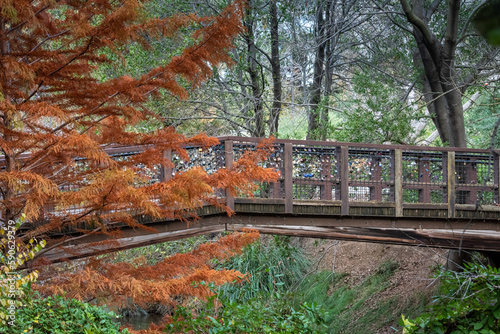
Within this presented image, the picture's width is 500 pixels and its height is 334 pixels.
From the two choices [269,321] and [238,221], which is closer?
[269,321]

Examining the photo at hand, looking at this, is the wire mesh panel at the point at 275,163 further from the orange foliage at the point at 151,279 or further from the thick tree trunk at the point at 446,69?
the thick tree trunk at the point at 446,69

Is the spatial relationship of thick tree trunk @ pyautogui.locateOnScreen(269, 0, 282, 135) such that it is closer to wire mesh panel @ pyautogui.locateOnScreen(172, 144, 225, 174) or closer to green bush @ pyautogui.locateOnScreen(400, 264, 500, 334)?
wire mesh panel @ pyautogui.locateOnScreen(172, 144, 225, 174)

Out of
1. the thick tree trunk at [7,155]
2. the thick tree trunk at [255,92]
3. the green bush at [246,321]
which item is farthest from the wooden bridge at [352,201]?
the thick tree trunk at [255,92]

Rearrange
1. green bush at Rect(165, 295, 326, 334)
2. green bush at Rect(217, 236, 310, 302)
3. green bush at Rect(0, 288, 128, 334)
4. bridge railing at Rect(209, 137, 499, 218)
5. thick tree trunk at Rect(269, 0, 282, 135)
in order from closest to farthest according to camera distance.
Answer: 1. green bush at Rect(0, 288, 128, 334)
2. green bush at Rect(165, 295, 326, 334)
3. bridge railing at Rect(209, 137, 499, 218)
4. green bush at Rect(217, 236, 310, 302)
5. thick tree trunk at Rect(269, 0, 282, 135)

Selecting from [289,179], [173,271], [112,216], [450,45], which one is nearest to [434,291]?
[289,179]

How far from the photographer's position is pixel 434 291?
9.06 m

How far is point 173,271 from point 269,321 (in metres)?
1.95

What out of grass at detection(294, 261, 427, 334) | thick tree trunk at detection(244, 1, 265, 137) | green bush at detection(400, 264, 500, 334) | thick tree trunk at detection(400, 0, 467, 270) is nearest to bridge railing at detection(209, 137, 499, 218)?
thick tree trunk at detection(400, 0, 467, 270)

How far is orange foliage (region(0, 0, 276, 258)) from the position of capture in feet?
15.3

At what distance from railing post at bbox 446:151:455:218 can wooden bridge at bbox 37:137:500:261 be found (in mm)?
14

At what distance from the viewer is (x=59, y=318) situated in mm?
4227

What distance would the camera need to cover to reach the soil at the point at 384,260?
9758 millimetres

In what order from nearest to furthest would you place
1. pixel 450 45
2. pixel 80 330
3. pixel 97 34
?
pixel 80 330 → pixel 97 34 → pixel 450 45

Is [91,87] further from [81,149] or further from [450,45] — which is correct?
[450,45]
